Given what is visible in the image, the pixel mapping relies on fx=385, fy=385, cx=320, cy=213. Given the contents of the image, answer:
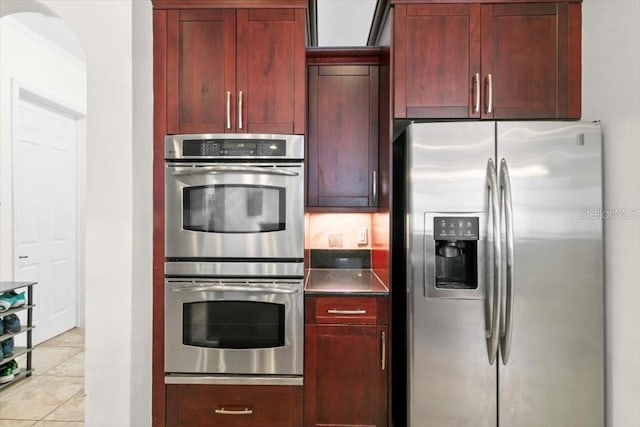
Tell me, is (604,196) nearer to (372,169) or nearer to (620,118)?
(620,118)

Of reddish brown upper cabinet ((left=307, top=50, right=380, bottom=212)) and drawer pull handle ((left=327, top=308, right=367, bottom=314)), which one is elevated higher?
reddish brown upper cabinet ((left=307, top=50, right=380, bottom=212))

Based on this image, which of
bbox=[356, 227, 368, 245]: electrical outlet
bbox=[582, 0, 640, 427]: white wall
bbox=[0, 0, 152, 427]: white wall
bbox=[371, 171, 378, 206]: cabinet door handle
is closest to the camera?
bbox=[582, 0, 640, 427]: white wall

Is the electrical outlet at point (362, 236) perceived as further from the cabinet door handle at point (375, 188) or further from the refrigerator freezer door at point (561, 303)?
the refrigerator freezer door at point (561, 303)

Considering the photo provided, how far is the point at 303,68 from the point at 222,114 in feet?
1.67

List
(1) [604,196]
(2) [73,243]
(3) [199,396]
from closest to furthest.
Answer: (1) [604,196] → (3) [199,396] → (2) [73,243]

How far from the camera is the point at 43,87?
372cm

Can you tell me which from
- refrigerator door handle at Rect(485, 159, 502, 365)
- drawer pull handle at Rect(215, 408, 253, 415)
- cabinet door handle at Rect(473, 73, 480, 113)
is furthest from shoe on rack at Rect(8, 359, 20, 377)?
cabinet door handle at Rect(473, 73, 480, 113)

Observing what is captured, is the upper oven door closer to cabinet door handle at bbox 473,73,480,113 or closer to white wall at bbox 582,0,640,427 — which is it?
cabinet door handle at bbox 473,73,480,113

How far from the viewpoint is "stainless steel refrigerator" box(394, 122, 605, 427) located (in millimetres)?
1845

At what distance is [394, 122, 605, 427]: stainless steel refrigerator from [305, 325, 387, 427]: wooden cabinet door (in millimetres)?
224

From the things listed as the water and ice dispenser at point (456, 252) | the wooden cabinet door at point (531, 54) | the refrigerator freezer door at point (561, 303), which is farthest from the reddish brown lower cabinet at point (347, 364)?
the wooden cabinet door at point (531, 54)

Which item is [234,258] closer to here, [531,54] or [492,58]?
[492,58]

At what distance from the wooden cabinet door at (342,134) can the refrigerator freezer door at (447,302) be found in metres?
0.61

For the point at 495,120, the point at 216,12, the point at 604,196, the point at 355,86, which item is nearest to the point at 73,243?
the point at 216,12
